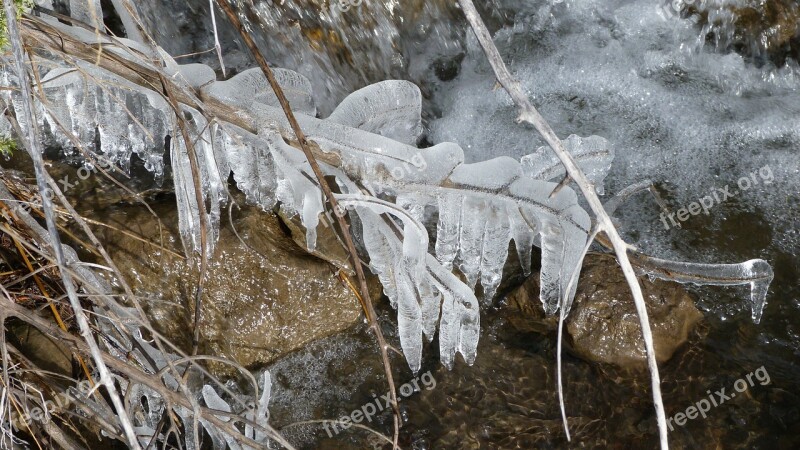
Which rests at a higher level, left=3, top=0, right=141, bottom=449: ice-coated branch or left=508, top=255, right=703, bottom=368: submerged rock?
left=3, top=0, right=141, bottom=449: ice-coated branch

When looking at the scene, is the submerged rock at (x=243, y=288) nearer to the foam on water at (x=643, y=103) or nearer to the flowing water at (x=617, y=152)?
the flowing water at (x=617, y=152)

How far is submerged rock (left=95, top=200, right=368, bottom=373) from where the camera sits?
296cm

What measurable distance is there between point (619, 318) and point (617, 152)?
1.10 m

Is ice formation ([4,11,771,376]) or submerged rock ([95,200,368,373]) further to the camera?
submerged rock ([95,200,368,373])

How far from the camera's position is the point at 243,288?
9.95 feet

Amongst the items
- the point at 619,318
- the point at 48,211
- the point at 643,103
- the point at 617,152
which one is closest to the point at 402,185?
the point at 48,211

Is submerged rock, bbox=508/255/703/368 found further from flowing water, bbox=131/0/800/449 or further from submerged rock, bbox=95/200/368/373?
submerged rock, bbox=95/200/368/373

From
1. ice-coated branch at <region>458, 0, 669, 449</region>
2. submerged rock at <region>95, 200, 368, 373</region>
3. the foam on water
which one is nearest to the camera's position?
ice-coated branch at <region>458, 0, 669, 449</region>

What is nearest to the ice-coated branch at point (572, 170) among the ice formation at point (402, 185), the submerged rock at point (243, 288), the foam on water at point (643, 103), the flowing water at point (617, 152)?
the ice formation at point (402, 185)

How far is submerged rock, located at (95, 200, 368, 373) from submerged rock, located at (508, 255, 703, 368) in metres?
1.03

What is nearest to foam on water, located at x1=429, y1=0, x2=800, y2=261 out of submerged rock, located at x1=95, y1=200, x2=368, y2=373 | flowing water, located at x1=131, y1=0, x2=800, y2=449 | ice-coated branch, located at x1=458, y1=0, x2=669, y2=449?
flowing water, located at x1=131, y1=0, x2=800, y2=449

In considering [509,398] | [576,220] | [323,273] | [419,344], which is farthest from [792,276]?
[323,273]

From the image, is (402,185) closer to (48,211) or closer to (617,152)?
(48,211)

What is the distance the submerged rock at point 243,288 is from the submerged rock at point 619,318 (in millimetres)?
1029
